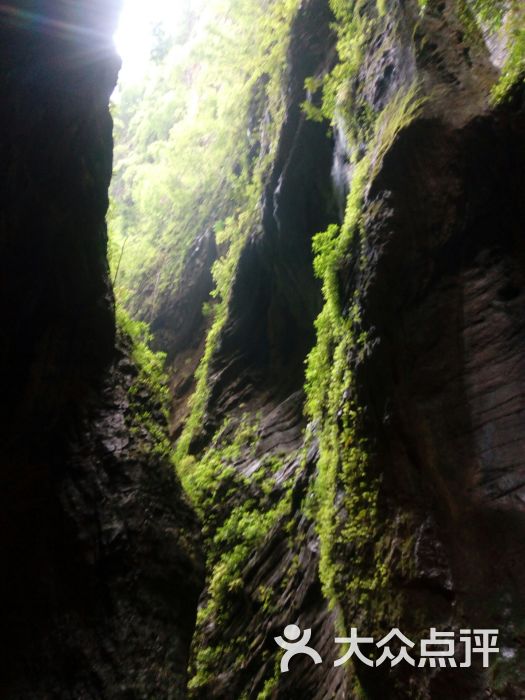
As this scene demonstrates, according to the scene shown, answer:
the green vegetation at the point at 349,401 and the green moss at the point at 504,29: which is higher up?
the green moss at the point at 504,29

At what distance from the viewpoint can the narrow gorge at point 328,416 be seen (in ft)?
16.1

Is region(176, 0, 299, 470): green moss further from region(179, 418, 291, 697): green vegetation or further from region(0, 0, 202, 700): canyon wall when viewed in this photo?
region(0, 0, 202, 700): canyon wall

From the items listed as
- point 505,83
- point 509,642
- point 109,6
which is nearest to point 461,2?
point 505,83

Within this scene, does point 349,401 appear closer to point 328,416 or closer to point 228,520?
point 328,416

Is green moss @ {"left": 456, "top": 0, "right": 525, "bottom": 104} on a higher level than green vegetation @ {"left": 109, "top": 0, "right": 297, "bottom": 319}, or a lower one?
lower

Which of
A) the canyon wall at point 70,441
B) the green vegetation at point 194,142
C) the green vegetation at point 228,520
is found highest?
the green vegetation at point 194,142

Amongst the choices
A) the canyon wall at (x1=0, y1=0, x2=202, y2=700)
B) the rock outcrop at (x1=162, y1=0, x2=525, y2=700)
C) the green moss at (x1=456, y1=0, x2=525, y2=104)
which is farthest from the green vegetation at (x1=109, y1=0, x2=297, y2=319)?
the green moss at (x1=456, y1=0, x2=525, y2=104)

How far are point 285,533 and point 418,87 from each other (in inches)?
248

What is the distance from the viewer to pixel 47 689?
5.33 metres

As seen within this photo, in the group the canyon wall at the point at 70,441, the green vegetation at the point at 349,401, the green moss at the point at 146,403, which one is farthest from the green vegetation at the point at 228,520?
the green moss at the point at 146,403

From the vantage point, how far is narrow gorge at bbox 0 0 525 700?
4910mm

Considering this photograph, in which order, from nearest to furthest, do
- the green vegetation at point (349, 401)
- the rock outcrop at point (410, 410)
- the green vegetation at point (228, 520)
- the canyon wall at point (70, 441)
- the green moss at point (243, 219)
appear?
the rock outcrop at point (410, 410) → the canyon wall at point (70, 441) → the green vegetation at point (349, 401) → the green vegetation at point (228, 520) → the green moss at point (243, 219)

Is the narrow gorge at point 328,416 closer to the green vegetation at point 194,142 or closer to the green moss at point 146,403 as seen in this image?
the green moss at point 146,403

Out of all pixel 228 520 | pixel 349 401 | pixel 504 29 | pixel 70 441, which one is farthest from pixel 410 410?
pixel 228 520
